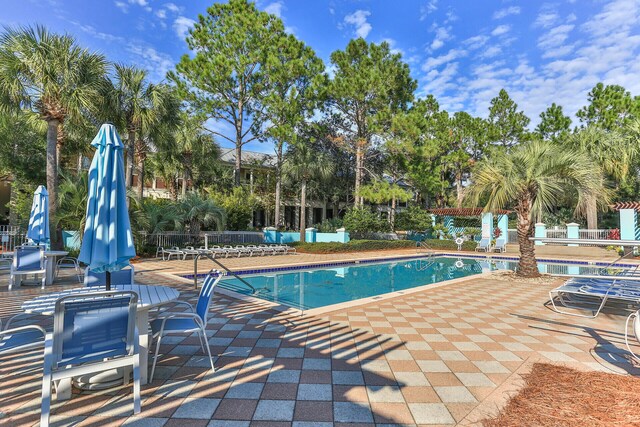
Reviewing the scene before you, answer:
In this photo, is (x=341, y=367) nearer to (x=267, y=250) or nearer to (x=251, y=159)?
(x=267, y=250)

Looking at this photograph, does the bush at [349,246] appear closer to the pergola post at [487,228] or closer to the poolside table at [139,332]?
the pergola post at [487,228]

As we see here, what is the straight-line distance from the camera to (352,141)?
77.2ft

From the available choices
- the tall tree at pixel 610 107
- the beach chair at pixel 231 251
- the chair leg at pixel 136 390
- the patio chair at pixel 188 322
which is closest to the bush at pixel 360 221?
the beach chair at pixel 231 251

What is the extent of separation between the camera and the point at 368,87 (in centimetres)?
2059

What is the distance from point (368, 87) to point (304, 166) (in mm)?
6647

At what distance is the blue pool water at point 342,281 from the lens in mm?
7699

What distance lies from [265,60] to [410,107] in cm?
1040

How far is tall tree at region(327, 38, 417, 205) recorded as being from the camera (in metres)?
20.5

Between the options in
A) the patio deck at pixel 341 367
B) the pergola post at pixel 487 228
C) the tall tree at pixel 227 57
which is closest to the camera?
the patio deck at pixel 341 367

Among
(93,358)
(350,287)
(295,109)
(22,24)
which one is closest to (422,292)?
(350,287)

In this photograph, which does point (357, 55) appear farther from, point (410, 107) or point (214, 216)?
point (214, 216)

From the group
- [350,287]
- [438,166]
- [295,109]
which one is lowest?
[350,287]

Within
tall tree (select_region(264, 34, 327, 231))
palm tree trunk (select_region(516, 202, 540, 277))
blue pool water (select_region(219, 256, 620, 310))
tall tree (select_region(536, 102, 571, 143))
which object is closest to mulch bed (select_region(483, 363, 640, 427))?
blue pool water (select_region(219, 256, 620, 310))

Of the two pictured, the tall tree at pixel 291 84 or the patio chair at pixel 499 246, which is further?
the tall tree at pixel 291 84
